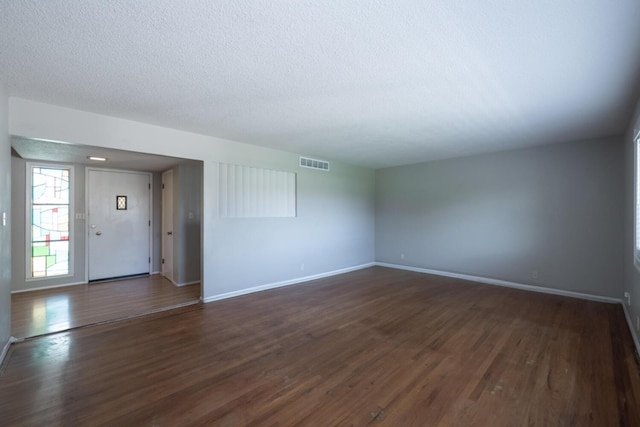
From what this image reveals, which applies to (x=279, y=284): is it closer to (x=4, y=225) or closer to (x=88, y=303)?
(x=88, y=303)

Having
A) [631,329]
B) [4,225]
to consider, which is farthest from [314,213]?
[631,329]

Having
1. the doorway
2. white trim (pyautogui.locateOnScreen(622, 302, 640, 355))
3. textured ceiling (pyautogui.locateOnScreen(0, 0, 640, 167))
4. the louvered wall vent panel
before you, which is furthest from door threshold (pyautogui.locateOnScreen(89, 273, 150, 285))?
white trim (pyautogui.locateOnScreen(622, 302, 640, 355))

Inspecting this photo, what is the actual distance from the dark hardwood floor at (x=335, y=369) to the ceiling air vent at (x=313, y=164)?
2.81 m

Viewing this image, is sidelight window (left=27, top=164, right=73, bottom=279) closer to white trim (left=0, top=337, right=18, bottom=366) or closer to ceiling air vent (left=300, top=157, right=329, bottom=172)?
white trim (left=0, top=337, right=18, bottom=366)

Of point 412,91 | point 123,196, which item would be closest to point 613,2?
point 412,91

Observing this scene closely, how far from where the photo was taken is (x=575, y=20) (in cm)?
168

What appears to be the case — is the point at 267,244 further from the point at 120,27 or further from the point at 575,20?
the point at 575,20

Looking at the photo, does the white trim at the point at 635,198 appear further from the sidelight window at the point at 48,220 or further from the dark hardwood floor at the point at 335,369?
the sidelight window at the point at 48,220

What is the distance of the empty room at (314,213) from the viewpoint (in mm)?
1834

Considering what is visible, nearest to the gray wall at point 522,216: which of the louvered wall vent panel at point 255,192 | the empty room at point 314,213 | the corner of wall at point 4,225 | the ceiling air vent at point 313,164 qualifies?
the empty room at point 314,213

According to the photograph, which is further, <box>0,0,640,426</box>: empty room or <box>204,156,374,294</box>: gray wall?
<box>204,156,374,294</box>: gray wall

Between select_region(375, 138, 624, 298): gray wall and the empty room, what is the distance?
0.03 m

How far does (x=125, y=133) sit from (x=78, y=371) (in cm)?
254

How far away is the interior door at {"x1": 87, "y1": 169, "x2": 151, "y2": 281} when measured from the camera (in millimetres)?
5434
